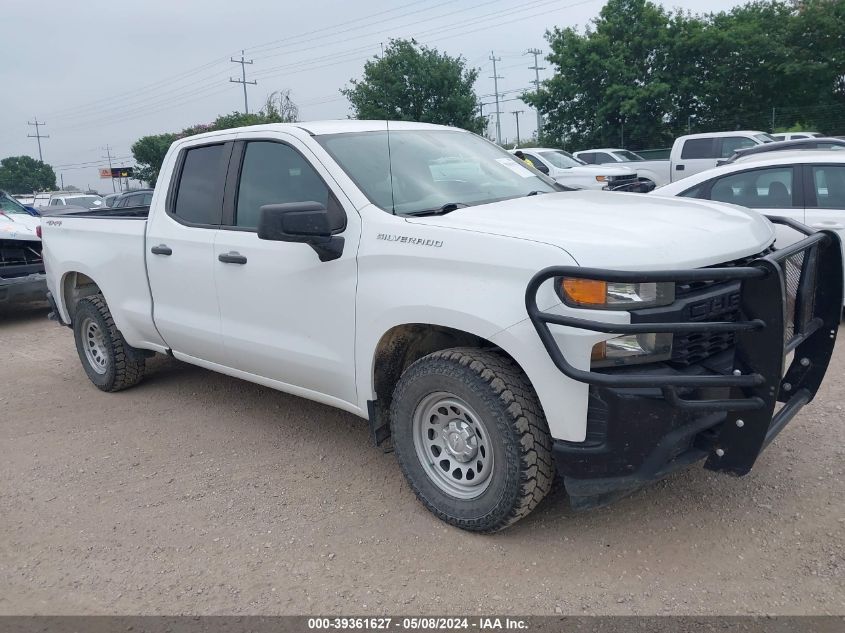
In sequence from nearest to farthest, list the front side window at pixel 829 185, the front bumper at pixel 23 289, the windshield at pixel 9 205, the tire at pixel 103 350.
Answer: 1. the tire at pixel 103 350
2. the front side window at pixel 829 185
3. the front bumper at pixel 23 289
4. the windshield at pixel 9 205

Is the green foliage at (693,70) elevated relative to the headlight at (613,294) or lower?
elevated

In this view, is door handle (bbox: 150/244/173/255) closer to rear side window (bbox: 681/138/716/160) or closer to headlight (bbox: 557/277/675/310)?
headlight (bbox: 557/277/675/310)

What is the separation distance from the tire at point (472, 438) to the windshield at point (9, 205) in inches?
362

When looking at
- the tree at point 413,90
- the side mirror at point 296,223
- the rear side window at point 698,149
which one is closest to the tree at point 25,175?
the tree at point 413,90

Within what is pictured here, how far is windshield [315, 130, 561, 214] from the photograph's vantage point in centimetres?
390

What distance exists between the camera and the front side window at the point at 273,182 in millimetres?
4055

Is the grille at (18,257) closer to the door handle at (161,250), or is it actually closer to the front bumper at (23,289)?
the front bumper at (23,289)

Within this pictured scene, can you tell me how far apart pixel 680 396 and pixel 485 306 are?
84 centimetres

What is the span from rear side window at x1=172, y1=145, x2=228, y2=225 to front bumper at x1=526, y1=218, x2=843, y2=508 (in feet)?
8.33

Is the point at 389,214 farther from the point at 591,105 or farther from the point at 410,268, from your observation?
the point at 591,105

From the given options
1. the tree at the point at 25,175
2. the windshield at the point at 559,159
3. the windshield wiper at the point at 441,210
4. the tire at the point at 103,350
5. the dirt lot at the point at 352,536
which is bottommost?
the dirt lot at the point at 352,536

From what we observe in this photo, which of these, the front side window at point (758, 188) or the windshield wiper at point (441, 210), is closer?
the windshield wiper at point (441, 210)

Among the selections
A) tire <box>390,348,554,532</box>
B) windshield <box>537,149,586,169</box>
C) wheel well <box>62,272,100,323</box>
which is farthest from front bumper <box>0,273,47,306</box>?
windshield <box>537,149,586,169</box>

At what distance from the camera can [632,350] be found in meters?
2.92
